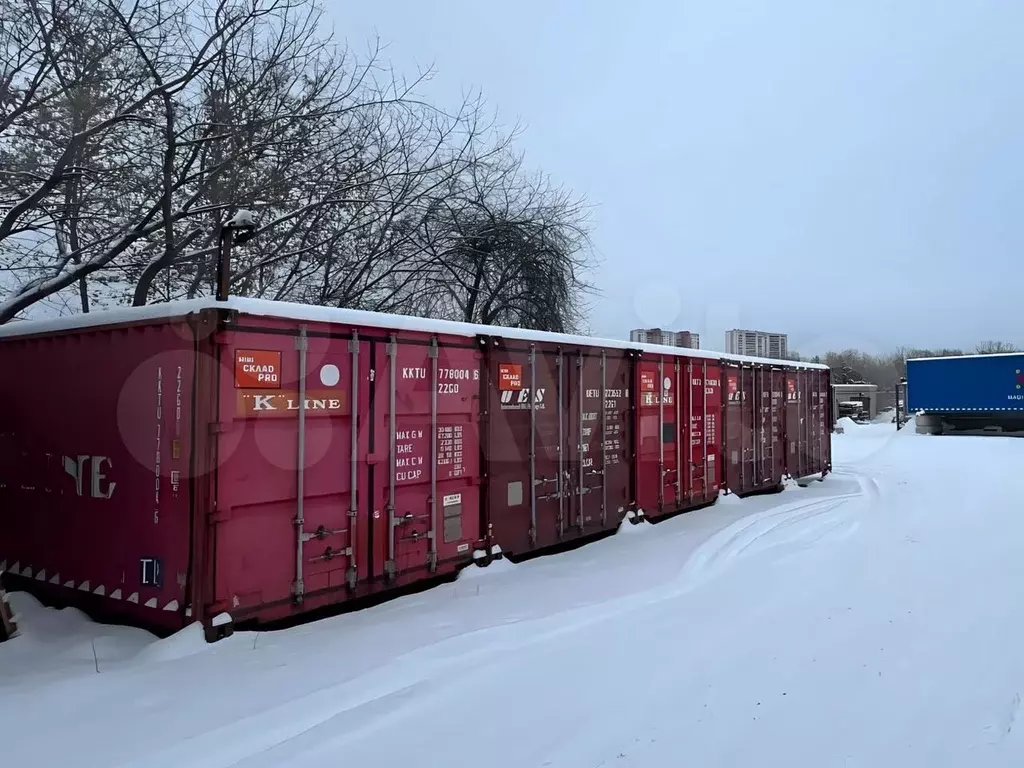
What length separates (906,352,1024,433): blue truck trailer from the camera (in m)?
31.0

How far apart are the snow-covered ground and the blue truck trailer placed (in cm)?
2770

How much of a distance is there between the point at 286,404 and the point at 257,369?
386 millimetres

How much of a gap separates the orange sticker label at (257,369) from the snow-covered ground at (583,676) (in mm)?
1941

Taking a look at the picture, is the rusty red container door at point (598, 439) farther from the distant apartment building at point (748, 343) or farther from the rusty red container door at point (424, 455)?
the distant apartment building at point (748, 343)

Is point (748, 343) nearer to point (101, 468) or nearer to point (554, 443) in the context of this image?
point (554, 443)

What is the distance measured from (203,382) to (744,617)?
478cm

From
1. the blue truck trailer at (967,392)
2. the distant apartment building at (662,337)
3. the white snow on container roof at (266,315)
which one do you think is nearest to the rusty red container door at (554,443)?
the white snow on container roof at (266,315)

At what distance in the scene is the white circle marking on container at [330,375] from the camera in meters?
6.13

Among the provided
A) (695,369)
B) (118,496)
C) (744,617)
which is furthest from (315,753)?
(695,369)

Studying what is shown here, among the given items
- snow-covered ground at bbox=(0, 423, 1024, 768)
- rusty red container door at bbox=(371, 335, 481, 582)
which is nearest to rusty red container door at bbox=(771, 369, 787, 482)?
snow-covered ground at bbox=(0, 423, 1024, 768)

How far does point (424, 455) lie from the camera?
704 cm

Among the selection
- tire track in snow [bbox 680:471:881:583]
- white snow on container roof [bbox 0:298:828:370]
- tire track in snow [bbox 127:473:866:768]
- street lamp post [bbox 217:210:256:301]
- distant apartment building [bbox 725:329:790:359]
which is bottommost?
tire track in snow [bbox 127:473:866:768]

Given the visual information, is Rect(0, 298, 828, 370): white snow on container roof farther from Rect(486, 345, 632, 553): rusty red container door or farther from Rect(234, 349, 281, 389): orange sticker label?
Rect(486, 345, 632, 553): rusty red container door

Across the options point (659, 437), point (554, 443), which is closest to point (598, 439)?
point (554, 443)
